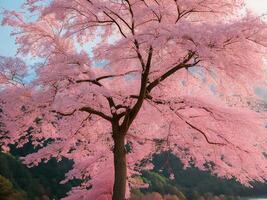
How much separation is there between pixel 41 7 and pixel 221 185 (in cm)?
4401

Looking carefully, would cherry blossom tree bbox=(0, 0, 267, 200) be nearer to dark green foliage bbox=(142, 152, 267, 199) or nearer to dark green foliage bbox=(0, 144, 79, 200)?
dark green foliage bbox=(0, 144, 79, 200)

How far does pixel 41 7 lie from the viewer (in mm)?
8398

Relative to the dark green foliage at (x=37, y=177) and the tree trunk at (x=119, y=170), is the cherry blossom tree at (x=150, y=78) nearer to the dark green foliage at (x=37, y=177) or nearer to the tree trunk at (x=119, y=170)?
the tree trunk at (x=119, y=170)

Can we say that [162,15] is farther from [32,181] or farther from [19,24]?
[32,181]

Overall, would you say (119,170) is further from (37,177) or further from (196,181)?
(196,181)

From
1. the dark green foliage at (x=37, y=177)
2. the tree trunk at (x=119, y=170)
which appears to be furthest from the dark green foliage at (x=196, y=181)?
the tree trunk at (x=119, y=170)

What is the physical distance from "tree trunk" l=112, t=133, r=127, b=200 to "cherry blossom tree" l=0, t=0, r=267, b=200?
20mm

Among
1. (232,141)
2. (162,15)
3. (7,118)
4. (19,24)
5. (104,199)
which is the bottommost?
(104,199)

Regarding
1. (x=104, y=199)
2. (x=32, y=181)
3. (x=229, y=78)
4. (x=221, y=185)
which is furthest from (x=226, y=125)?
(x=221, y=185)

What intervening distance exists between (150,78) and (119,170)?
1914 mm

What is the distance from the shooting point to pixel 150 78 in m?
8.34

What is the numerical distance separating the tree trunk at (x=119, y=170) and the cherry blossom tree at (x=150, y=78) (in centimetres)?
Result: 2

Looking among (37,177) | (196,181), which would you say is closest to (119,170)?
(37,177)

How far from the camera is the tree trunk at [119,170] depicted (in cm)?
830
